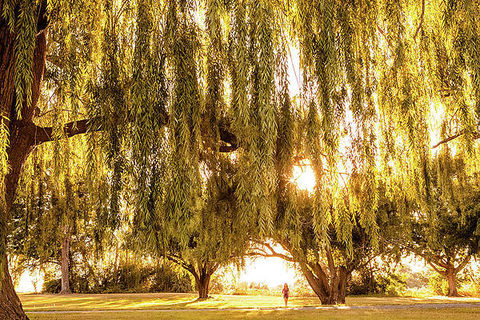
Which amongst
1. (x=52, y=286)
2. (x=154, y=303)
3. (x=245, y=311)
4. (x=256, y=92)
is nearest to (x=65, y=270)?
(x=52, y=286)

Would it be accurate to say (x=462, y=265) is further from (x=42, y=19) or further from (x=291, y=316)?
(x=42, y=19)

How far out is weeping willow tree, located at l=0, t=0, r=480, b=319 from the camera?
3.53m

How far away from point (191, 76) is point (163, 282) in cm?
2358

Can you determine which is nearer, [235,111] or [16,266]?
[235,111]

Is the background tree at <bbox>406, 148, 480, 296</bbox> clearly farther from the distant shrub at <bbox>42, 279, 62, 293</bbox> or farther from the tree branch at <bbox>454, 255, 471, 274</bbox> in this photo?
the distant shrub at <bbox>42, 279, 62, 293</bbox>

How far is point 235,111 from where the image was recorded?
365cm

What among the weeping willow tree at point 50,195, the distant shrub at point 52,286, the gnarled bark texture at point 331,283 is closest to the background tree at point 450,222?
the gnarled bark texture at point 331,283

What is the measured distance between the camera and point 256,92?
3.50 m

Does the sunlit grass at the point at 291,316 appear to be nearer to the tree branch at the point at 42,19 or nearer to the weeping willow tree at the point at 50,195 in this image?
the weeping willow tree at the point at 50,195

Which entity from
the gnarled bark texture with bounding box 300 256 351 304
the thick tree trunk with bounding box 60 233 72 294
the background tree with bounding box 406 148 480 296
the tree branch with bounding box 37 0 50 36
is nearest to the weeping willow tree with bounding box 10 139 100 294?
the tree branch with bounding box 37 0 50 36

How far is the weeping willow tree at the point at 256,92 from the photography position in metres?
3.53

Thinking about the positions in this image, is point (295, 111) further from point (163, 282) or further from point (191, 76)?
point (163, 282)

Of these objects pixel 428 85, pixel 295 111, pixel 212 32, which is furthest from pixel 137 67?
pixel 428 85

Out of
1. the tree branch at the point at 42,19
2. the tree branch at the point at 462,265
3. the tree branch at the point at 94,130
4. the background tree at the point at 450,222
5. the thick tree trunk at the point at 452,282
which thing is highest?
the tree branch at the point at 42,19
